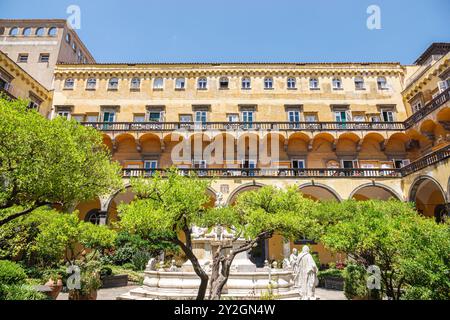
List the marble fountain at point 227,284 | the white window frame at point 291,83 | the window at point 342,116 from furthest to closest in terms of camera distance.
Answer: the white window frame at point 291,83, the window at point 342,116, the marble fountain at point 227,284

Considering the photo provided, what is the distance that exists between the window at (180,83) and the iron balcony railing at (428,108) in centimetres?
1928

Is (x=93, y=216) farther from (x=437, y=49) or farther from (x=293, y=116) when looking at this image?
(x=437, y=49)

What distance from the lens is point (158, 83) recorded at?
92.2 ft

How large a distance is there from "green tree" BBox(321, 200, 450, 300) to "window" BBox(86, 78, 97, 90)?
25.5 meters

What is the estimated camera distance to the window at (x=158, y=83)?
91.7 feet

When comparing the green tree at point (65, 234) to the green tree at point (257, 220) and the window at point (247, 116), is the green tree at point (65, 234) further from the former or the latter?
the window at point (247, 116)

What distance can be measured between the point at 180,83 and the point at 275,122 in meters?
9.84

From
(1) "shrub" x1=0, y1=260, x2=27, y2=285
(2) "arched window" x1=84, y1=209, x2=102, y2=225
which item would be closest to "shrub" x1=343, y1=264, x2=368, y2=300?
(1) "shrub" x1=0, y1=260, x2=27, y2=285

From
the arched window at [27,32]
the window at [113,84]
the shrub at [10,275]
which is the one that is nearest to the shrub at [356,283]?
the shrub at [10,275]

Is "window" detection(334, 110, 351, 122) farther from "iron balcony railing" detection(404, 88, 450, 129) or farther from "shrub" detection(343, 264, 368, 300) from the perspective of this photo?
"shrub" detection(343, 264, 368, 300)

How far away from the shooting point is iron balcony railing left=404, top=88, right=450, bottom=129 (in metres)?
19.6

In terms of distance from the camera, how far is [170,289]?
10.8m

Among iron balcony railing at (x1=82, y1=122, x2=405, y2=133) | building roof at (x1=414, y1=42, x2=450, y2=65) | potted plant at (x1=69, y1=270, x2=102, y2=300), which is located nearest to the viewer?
potted plant at (x1=69, y1=270, x2=102, y2=300)

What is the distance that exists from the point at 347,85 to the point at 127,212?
25.6 meters
